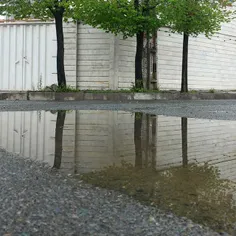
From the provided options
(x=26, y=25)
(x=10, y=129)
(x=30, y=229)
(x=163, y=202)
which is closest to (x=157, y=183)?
(x=163, y=202)

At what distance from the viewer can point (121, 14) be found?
40.7 feet

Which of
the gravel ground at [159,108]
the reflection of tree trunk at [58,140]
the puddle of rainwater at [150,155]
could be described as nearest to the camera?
the puddle of rainwater at [150,155]

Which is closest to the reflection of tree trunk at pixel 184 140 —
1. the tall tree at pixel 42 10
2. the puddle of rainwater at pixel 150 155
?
the puddle of rainwater at pixel 150 155

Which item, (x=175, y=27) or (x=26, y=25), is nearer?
(x=175, y=27)

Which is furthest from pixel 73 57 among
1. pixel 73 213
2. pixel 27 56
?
pixel 73 213

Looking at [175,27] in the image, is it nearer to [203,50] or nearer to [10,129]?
[203,50]

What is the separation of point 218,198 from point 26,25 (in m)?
15.1

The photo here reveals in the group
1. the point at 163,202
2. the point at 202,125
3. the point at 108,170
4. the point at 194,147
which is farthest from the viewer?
the point at 202,125

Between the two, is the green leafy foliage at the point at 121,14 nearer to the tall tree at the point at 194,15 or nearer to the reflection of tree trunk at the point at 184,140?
the tall tree at the point at 194,15

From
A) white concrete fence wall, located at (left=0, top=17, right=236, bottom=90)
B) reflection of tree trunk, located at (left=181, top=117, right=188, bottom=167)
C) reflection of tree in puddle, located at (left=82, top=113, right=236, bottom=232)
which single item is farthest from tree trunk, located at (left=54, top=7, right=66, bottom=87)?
reflection of tree in puddle, located at (left=82, top=113, right=236, bottom=232)

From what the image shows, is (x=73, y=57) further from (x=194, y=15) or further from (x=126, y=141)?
(x=126, y=141)

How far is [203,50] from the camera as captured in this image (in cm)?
1989

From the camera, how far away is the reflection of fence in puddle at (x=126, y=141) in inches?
134

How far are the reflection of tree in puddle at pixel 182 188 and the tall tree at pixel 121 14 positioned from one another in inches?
380
